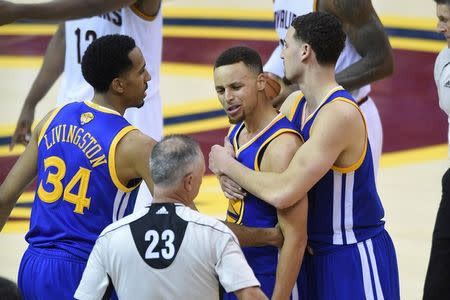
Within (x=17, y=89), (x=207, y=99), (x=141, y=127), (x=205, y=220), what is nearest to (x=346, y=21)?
(x=141, y=127)

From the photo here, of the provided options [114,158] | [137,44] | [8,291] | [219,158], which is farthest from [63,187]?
[137,44]

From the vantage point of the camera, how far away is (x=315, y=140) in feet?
14.4

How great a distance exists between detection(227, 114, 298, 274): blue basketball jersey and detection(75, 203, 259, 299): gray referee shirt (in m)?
0.66

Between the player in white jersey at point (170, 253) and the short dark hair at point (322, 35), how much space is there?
2.66 feet

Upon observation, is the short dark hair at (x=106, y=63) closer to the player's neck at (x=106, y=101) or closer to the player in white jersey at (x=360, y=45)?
the player's neck at (x=106, y=101)

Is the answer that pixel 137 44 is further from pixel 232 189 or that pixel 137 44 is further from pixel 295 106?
pixel 232 189

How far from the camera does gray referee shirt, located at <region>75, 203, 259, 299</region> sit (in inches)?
150

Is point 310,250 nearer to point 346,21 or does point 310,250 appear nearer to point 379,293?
point 379,293

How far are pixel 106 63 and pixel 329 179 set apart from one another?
1.04 meters

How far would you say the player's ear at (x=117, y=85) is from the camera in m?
4.74

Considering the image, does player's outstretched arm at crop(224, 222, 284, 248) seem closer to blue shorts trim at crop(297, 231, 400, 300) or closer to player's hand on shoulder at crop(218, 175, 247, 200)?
player's hand on shoulder at crop(218, 175, 247, 200)

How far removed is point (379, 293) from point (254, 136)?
Result: 32.3 inches

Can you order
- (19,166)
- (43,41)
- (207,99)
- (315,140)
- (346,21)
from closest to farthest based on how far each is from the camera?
(315,140), (19,166), (346,21), (207,99), (43,41)

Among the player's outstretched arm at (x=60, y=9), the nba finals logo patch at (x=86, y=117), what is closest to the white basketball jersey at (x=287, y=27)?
the player's outstretched arm at (x=60, y=9)
